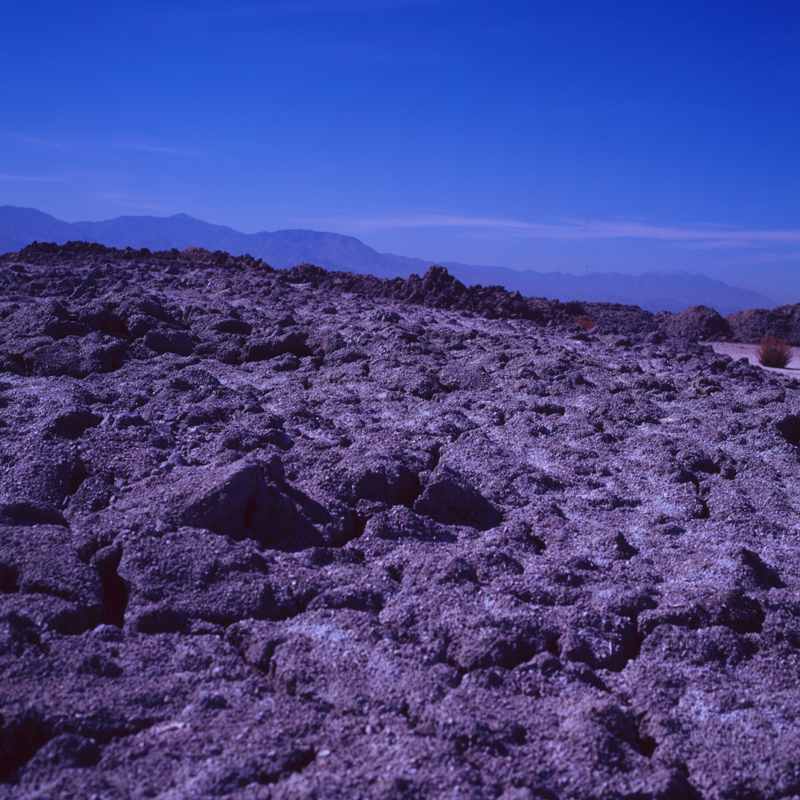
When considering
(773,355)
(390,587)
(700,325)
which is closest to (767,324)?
(700,325)

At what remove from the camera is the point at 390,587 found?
2.69m

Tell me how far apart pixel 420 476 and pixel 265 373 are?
109 inches

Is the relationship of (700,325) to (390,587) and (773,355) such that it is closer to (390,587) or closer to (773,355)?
(773,355)

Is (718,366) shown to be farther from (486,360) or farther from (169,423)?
(169,423)

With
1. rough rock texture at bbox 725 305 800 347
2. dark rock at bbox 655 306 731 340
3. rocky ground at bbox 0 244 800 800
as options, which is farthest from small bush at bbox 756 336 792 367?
rocky ground at bbox 0 244 800 800

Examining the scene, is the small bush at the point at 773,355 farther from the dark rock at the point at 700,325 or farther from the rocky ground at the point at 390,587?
the rocky ground at the point at 390,587

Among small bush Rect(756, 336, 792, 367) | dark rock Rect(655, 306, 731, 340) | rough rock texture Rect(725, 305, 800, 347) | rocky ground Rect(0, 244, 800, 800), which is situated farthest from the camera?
dark rock Rect(655, 306, 731, 340)

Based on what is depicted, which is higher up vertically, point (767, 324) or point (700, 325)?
point (767, 324)

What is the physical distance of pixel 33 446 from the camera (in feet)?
12.0

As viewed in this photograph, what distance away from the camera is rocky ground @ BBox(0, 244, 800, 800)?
72.3 inches

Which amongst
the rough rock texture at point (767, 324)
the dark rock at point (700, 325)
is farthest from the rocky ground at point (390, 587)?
the rough rock texture at point (767, 324)

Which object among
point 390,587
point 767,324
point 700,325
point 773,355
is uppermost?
point 767,324

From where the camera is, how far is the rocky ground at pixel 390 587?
1.84 m

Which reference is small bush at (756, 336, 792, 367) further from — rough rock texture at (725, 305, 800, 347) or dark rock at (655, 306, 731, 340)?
rough rock texture at (725, 305, 800, 347)
